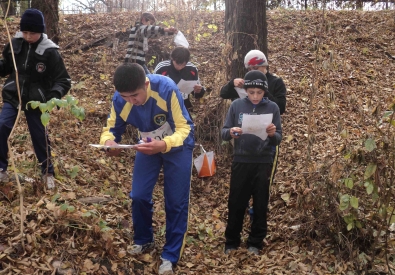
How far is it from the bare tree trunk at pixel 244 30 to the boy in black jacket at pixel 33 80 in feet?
8.48

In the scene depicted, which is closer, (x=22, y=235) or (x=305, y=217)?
(x=22, y=235)

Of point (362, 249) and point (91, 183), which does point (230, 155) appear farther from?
point (362, 249)

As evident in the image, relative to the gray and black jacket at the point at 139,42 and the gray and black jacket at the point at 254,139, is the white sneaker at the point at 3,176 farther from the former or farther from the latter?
the gray and black jacket at the point at 139,42

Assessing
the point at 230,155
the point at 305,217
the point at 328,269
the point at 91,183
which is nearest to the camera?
the point at 328,269

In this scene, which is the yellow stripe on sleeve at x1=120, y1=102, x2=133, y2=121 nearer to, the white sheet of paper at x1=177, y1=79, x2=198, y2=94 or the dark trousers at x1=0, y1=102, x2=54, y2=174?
the dark trousers at x1=0, y1=102, x2=54, y2=174

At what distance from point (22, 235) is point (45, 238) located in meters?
0.20

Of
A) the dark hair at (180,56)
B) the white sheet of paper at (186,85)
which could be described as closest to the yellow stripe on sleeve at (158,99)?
the dark hair at (180,56)

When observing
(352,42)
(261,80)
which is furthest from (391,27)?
(261,80)

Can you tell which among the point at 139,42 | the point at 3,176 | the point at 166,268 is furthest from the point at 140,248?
the point at 139,42

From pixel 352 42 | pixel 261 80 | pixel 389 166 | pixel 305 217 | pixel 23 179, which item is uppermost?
pixel 352 42

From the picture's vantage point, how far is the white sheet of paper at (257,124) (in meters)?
3.81

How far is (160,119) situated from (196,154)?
2.89m

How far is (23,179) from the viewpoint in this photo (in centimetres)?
418

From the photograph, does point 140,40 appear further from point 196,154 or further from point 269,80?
point 269,80
